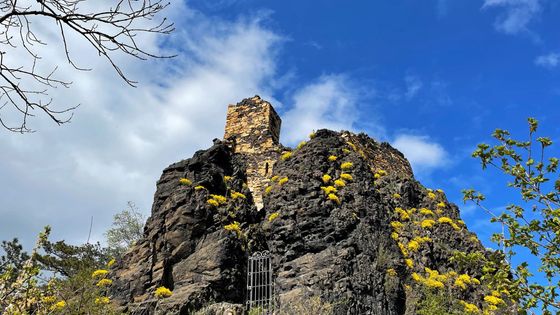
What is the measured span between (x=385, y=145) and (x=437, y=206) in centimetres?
526

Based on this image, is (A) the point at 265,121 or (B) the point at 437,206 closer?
(B) the point at 437,206

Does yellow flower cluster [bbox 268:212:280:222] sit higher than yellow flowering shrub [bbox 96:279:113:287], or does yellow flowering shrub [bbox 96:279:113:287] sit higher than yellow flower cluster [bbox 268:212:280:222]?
yellow flower cluster [bbox 268:212:280:222]

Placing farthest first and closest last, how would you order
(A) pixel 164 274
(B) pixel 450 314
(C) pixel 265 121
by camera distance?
(C) pixel 265 121, (A) pixel 164 274, (B) pixel 450 314

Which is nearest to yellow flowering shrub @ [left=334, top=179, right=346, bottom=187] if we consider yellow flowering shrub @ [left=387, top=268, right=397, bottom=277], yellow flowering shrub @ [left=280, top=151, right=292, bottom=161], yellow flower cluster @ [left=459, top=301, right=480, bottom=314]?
yellow flowering shrub @ [left=280, top=151, right=292, bottom=161]

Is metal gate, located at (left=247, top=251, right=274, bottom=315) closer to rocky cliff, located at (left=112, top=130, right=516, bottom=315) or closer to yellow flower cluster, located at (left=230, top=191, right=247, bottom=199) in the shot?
rocky cliff, located at (left=112, top=130, right=516, bottom=315)

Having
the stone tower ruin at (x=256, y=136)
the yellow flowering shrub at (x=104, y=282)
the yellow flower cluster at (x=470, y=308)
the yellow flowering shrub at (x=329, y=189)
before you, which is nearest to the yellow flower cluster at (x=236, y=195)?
the stone tower ruin at (x=256, y=136)

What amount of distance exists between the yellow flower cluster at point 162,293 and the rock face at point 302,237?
0.62 feet

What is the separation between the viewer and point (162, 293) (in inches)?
566

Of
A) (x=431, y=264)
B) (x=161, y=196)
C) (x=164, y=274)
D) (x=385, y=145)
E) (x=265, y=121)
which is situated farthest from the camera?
(x=385, y=145)

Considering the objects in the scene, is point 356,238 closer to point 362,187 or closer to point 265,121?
point 362,187

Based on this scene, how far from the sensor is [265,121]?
73.8 ft

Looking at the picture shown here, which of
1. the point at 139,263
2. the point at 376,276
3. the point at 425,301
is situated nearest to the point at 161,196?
the point at 139,263

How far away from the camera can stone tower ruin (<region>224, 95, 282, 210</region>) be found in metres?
20.9

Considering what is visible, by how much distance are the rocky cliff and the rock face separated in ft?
0.13
